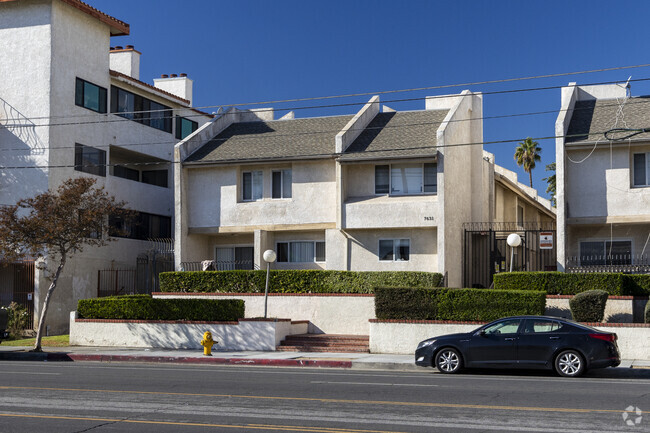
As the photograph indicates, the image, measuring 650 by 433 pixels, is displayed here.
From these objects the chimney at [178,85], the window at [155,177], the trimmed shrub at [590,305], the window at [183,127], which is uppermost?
the chimney at [178,85]

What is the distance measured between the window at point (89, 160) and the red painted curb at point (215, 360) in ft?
36.0

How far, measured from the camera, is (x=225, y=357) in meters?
23.7

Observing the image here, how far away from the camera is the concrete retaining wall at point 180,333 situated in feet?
85.4

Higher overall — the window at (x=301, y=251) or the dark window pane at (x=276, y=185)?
the dark window pane at (x=276, y=185)

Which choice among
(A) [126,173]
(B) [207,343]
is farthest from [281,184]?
(A) [126,173]

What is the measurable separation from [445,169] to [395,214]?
239 centimetres

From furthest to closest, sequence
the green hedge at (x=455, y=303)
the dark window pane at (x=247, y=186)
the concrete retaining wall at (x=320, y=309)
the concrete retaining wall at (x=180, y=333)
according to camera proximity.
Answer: the dark window pane at (x=247, y=186), the concrete retaining wall at (x=320, y=309), the concrete retaining wall at (x=180, y=333), the green hedge at (x=455, y=303)

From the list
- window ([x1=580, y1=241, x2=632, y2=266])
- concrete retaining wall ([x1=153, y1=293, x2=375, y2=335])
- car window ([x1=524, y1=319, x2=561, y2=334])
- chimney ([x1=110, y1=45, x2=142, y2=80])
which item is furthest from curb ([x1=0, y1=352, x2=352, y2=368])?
chimney ([x1=110, y1=45, x2=142, y2=80])

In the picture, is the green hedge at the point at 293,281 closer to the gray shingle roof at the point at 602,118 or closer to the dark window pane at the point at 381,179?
the dark window pane at the point at 381,179

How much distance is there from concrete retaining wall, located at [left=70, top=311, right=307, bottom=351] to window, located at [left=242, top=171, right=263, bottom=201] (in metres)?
6.82

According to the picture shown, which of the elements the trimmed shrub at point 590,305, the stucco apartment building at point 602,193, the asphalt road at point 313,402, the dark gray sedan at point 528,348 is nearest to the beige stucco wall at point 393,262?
the stucco apartment building at point 602,193

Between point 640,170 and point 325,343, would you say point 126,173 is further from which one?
point 640,170

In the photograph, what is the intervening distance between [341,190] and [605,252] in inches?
374

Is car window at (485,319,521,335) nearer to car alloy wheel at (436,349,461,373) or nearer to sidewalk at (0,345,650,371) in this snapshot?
car alloy wheel at (436,349,461,373)
